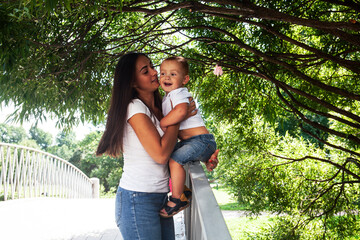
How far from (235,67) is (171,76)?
2.59 metres

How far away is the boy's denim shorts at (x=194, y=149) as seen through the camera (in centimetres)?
174

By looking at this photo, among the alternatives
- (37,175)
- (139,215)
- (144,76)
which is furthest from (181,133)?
(37,175)

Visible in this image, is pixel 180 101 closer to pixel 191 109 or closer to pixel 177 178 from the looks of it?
pixel 191 109

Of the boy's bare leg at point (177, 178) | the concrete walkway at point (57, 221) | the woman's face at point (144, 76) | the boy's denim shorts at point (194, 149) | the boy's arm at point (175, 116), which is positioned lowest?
the concrete walkway at point (57, 221)

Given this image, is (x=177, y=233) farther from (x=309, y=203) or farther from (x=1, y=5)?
(x=309, y=203)

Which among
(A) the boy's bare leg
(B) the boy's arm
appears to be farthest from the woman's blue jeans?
(B) the boy's arm

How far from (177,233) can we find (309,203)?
3.20m

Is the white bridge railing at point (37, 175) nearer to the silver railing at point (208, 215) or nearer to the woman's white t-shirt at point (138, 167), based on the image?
the woman's white t-shirt at point (138, 167)

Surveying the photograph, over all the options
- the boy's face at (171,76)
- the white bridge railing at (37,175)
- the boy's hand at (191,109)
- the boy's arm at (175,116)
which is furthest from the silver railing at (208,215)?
the white bridge railing at (37,175)

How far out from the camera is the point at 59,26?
3682 millimetres

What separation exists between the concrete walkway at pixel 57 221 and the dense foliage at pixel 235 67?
130cm

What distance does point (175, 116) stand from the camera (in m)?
1.66

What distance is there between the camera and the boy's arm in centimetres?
165

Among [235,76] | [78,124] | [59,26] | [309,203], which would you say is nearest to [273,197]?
[309,203]
